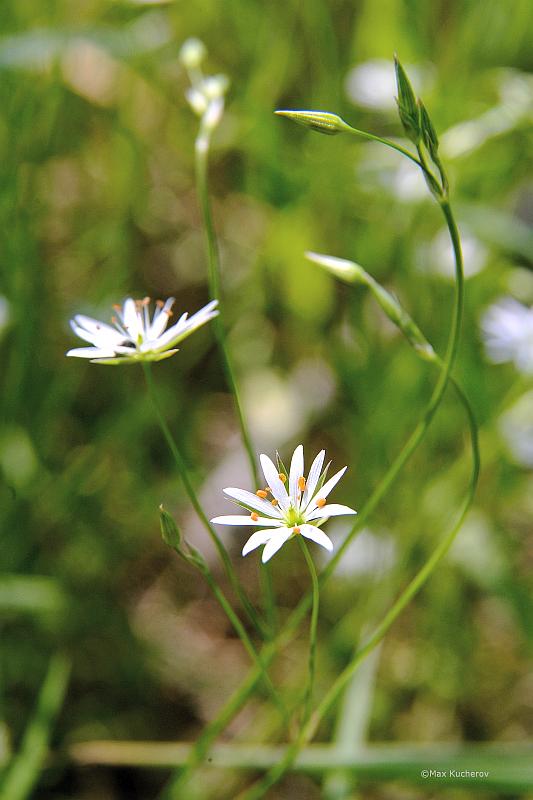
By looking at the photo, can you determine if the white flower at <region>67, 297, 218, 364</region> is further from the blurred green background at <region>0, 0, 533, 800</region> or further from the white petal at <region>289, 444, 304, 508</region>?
the blurred green background at <region>0, 0, 533, 800</region>

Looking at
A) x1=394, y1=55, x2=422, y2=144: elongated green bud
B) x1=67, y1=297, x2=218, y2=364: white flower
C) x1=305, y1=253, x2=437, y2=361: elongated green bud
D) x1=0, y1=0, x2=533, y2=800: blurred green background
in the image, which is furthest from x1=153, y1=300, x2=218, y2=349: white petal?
x1=0, y1=0, x2=533, y2=800: blurred green background

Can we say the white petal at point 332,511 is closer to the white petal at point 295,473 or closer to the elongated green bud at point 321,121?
the white petal at point 295,473

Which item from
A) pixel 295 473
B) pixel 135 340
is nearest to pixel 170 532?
pixel 295 473

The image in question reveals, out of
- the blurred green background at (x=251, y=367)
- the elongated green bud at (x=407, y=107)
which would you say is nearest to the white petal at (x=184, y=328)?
the elongated green bud at (x=407, y=107)

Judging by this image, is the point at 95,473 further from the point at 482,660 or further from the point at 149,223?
the point at 482,660

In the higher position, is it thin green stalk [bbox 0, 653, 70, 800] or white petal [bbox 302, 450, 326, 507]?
white petal [bbox 302, 450, 326, 507]

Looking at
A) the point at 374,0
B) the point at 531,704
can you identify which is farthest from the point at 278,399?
the point at 374,0
